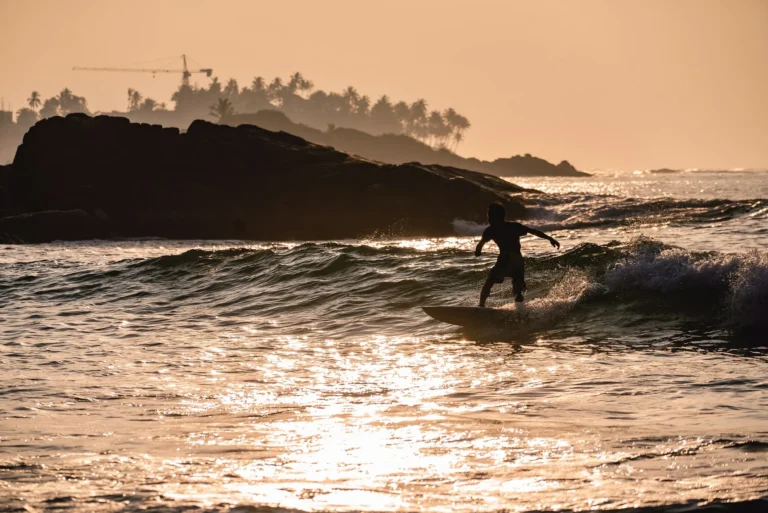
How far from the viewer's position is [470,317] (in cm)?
1401

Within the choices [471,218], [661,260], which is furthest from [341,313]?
[471,218]

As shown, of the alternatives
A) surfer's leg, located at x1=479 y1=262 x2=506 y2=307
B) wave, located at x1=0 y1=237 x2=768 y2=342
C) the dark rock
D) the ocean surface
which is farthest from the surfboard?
the dark rock

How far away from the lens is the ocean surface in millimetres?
5922

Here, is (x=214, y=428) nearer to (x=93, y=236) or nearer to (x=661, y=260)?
(x=661, y=260)

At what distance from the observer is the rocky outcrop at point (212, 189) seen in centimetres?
3928

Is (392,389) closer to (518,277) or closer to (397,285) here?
(518,277)

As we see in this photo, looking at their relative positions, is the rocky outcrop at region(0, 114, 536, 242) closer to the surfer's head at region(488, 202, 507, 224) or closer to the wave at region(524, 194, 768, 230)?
the wave at region(524, 194, 768, 230)

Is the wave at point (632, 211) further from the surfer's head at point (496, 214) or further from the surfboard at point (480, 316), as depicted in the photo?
the surfboard at point (480, 316)

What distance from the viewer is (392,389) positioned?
31.6 ft

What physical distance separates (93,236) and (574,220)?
23.5 meters

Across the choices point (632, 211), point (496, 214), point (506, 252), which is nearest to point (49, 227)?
point (496, 214)

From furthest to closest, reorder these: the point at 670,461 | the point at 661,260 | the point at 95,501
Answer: the point at 661,260 → the point at 670,461 → the point at 95,501

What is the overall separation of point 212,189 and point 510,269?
1157 inches

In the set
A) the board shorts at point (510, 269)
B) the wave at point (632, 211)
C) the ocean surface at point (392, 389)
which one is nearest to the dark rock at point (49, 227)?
the ocean surface at point (392, 389)
